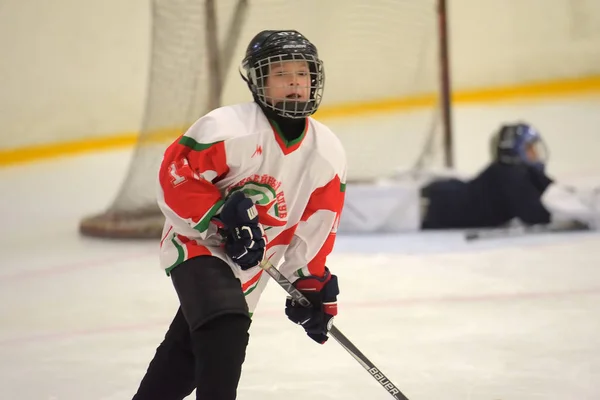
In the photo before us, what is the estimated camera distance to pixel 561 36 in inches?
288

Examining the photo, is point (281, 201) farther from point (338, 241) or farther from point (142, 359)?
point (338, 241)

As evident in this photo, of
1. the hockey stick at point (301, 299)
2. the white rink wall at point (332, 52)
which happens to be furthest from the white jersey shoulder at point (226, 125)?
the white rink wall at point (332, 52)

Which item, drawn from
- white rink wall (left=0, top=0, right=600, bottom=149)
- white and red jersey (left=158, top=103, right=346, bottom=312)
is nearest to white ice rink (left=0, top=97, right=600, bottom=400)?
white and red jersey (left=158, top=103, right=346, bottom=312)

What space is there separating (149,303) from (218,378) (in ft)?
5.94

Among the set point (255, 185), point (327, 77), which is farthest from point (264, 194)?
point (327, 77)

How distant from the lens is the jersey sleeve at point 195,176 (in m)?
1.56

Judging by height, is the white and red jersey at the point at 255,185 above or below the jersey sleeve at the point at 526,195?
above

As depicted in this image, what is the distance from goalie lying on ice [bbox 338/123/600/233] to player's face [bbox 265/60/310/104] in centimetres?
272

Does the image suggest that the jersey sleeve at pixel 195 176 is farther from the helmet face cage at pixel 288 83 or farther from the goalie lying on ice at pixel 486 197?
the goalie lying on ice at pixel 486 197

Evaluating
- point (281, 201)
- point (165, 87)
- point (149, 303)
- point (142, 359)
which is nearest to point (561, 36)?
point (165, 87)

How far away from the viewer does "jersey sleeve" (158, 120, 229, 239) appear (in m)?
1.56

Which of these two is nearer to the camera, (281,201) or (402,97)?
(281,201)

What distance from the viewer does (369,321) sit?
2.88m

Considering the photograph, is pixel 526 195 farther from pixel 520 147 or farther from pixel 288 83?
pixel 288 83
